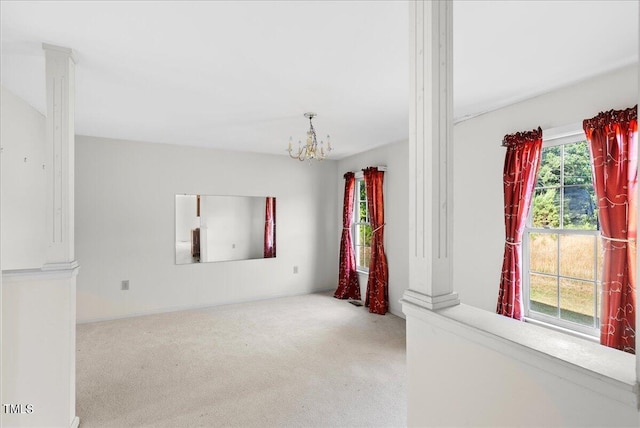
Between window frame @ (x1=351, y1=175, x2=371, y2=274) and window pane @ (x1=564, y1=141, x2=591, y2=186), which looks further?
window frame @ (x1=351, y1=175, x2=371, y2=274)

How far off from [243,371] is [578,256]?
2.99 metres

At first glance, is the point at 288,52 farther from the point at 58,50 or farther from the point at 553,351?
the point at 553,351

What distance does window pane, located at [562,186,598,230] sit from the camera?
2482mm

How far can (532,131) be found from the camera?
272 centimetres

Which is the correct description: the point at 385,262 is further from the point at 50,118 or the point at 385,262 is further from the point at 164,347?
the point at 50,118

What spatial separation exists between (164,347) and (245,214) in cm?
234

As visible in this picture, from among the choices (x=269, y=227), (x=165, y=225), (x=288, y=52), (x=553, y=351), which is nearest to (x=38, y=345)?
(x=288, y=52)

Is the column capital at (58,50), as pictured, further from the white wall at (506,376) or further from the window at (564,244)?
the window at (564,244)

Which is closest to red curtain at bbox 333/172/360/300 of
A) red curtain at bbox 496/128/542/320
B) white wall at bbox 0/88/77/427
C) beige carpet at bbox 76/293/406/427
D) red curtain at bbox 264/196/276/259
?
beige carpet at bbox 76/293/406/427

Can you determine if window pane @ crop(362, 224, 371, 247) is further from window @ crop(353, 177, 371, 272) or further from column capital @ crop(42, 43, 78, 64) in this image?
column capital @ crop(42, 43, 78, 64)

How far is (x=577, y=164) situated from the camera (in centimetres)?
258

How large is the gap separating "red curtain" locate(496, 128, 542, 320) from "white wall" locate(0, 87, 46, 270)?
4199mm

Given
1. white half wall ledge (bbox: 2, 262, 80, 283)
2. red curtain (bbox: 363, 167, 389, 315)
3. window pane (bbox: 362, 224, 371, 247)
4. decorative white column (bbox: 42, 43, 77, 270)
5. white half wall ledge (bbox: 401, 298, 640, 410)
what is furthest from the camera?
window pane (bbox: 362, 224, 371, 247)

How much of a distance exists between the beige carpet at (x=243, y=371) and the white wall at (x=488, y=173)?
107 cm
